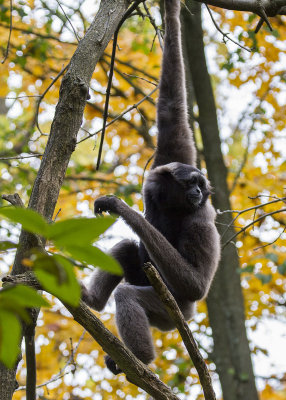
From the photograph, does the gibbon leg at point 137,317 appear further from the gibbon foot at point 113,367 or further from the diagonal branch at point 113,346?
the diagonal branch at point 113,346

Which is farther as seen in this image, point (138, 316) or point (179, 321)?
point (138, 316)

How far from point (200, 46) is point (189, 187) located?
562 centimetres

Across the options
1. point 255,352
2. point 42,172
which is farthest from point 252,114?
point 42,172

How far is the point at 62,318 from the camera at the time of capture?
13117 mm

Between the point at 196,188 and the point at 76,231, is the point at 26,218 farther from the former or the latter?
the point at 196,188

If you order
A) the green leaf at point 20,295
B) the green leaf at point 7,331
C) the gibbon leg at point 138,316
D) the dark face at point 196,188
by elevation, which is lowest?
the green leaf at point 7,331

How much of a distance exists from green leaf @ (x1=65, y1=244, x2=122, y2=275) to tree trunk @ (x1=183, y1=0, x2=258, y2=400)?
A: 8.68m

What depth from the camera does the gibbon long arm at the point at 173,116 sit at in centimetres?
690

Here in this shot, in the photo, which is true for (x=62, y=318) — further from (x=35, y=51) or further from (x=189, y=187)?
(x=189, y=187)


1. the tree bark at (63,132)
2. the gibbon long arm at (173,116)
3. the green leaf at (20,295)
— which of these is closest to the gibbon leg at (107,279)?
the gibbon long arm at (173,116)

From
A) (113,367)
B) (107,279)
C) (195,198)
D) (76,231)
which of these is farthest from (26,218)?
(107,279)

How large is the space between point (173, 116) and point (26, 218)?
6140mm

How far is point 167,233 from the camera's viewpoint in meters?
6.69

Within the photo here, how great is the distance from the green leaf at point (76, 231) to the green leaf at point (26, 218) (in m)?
0.03
